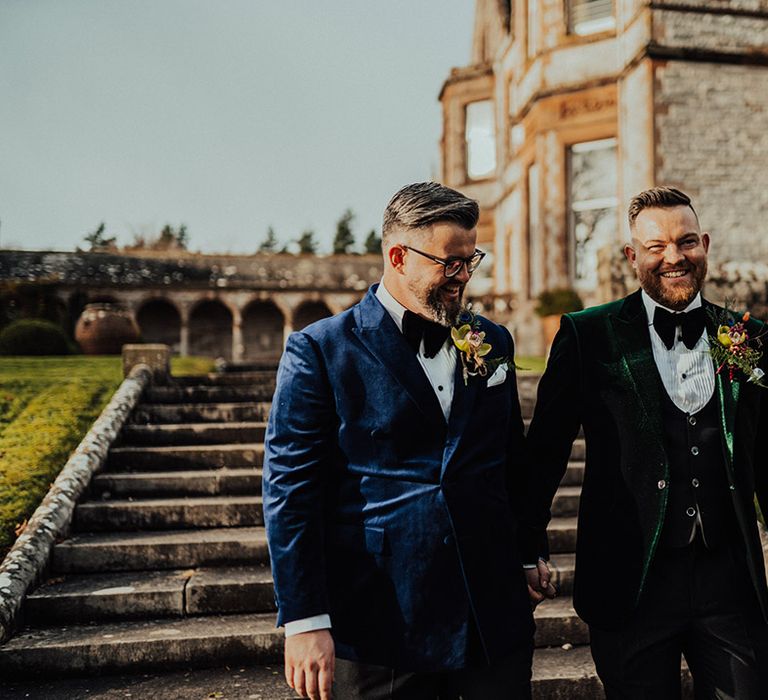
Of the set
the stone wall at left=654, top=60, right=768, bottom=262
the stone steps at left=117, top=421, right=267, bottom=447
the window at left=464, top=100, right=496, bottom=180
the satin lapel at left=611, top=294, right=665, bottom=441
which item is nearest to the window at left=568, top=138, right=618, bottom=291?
the stone wall at left=654, top=60, right=768, bottom=262

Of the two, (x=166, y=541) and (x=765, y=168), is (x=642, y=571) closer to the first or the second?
(x=166, y=541)

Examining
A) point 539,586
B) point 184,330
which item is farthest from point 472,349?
point 184,330

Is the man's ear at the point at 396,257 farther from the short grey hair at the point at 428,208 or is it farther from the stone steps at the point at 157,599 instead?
the stone steps at the point at 157,599

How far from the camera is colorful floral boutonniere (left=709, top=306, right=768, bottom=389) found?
2311 mm

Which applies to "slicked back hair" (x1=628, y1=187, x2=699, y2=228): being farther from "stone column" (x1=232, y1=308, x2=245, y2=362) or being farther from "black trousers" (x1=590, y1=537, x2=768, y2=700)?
"stone column" (x1=232, y1=308, x2=245, y2=362)

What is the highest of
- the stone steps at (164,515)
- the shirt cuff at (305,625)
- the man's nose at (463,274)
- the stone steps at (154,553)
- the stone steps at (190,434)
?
the man's nose at (463,274)

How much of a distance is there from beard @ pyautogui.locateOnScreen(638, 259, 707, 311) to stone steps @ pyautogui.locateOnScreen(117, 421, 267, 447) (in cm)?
468

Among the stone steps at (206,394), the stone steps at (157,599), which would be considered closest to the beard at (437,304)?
the stone steps at (157,599)

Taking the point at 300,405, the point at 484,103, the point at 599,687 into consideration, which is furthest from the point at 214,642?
the point at 484,103

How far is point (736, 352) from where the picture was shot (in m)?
2.33

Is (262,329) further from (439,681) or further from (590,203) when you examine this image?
(439,681)

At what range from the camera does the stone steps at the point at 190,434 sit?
655cm

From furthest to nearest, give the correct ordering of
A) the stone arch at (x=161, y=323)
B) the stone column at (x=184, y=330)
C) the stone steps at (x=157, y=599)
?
the stone arch at (x=161, y=323), the stone column at (x=184, y=330), the stone steps at (x=157, y=599)

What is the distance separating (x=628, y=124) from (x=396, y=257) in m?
12.4
